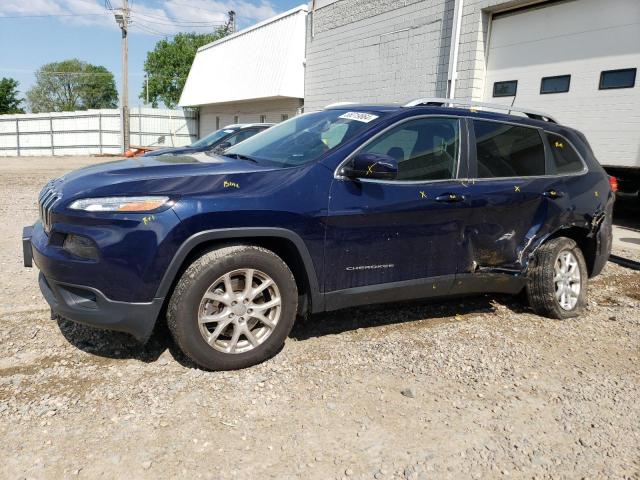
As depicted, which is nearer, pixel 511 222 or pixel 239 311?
pixel 239 311

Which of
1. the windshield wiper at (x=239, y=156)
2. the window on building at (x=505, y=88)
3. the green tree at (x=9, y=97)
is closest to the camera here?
the windshield wiper at (x=239, y=156)

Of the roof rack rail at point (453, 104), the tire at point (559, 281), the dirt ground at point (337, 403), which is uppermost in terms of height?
the roof rack rail at point (453, 104)

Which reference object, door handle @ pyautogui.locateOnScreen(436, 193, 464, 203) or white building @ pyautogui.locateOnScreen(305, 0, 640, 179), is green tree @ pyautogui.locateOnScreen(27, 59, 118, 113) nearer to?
white building @ pyautogui.locateOnScreen(305, 0, 640, 179)

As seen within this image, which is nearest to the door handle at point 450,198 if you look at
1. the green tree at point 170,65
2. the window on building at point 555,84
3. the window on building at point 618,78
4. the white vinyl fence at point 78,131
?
the window on building at point 618,78

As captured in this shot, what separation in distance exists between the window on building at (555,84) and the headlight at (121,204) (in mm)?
9728

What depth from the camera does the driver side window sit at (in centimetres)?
379

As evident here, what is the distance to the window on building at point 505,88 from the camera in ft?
37.3

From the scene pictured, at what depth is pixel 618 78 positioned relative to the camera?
945 centimetres

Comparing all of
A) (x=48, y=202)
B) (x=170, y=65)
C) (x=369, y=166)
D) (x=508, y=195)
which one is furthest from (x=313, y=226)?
(x=170, y=65)

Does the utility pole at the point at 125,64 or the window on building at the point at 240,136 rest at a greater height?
the utility pole at the point at 125,64

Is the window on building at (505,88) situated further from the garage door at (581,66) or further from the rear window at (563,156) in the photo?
the rear window at (563,156)

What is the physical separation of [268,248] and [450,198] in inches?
55.8

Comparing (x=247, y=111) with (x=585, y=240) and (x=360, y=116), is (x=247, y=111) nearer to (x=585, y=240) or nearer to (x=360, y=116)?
(x=585, y=240)

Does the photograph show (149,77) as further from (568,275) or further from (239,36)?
(568,275)
